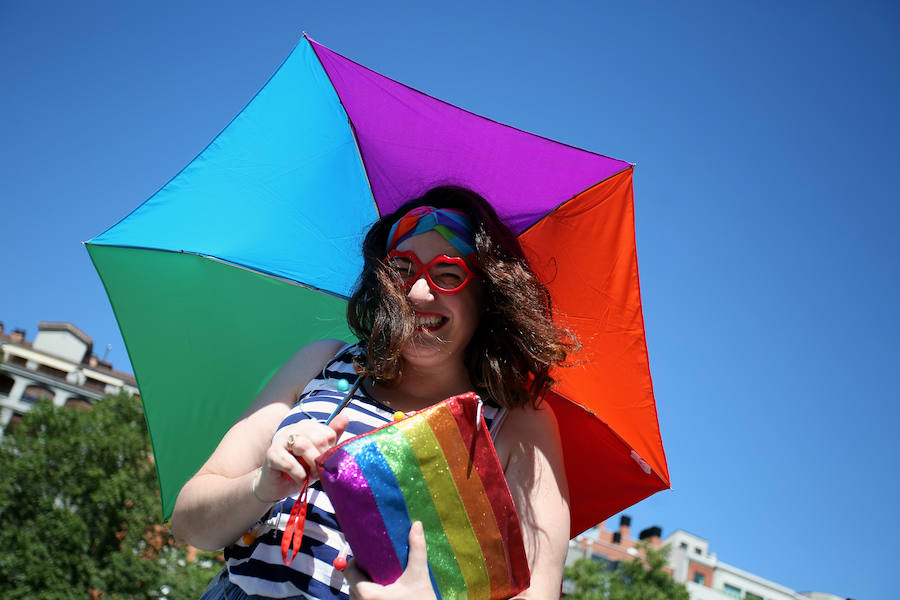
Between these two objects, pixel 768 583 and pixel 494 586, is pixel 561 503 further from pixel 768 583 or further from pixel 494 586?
pixel 768 583

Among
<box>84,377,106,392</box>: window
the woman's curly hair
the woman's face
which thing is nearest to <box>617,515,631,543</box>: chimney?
<box>84,377,106,392</box>: window

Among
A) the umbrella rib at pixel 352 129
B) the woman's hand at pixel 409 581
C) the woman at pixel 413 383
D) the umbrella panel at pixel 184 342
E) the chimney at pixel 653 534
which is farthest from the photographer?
the chimney at pixel 653 534

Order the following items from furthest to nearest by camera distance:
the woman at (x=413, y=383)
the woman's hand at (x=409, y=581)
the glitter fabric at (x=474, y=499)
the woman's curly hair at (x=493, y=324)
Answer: the woman's curly hair at (x=493, y=324) → the woman at (x=413, y=383) → the glitter fabric at (x=474, y=499) → the woman's hand at (x=409, y=581)

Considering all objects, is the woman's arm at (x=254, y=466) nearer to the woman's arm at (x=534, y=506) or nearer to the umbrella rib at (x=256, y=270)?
the woman's arm at (x=534, y=506)

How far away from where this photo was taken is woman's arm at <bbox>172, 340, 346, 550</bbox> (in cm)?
170

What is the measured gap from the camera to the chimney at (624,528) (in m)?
57.6

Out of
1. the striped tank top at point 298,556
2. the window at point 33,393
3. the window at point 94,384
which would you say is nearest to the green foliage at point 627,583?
the striped tank top at point 298,556

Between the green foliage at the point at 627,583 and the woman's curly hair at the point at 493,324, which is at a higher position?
the green foliage at the point at 627,583

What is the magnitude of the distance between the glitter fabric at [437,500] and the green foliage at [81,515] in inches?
1082

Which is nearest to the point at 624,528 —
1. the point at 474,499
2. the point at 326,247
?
the point at 326,247

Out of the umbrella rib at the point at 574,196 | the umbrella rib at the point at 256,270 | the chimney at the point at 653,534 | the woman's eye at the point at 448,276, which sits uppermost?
the chimney at the point at 653,534

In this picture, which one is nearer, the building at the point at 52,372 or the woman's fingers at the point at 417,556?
the woman's fingers at the point at 417,556

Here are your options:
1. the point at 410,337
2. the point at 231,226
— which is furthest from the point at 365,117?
the point at 410,337

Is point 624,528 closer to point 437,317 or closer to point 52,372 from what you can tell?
point 52,372
